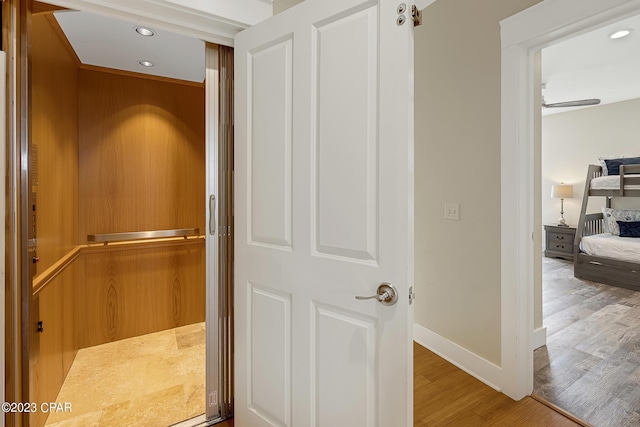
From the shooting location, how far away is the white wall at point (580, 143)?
5.16 meters

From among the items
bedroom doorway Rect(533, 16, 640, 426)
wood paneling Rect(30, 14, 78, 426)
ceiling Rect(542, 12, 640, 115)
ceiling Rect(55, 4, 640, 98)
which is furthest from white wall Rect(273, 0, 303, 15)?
ceiling Rect(542, 12, 640, 115)

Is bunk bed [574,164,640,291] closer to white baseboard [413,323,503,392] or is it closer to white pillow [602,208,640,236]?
white pillow [602,208,640,236]

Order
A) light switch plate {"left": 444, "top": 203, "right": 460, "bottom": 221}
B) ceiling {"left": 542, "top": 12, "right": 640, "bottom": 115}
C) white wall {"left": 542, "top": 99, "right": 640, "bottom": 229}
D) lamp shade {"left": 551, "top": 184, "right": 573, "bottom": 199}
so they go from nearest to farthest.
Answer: light switch plate {"left": 444, "top": 203, "right": 460, "bottom": 221}
ceiling {"left": 542, "top": 12, "right": 640, "bottom": 115}
white wall {"left": 542, "top": 99, "right": 640, "bottom": 229}
lamp shade {"left": 551, "top": 184, "right": 573, "bottom": 199}

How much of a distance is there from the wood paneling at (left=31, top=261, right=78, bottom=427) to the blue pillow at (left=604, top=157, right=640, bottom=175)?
6.67 meters

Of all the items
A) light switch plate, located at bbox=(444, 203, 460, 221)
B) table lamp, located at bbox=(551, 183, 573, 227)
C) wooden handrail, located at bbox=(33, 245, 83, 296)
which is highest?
table lamp, located at bbox=(551, 183, 573, 227)

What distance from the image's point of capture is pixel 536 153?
2297 millimetres

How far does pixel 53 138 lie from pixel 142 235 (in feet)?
3.64

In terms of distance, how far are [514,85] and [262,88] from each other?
1429 mm

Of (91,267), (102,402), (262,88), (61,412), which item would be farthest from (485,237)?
(91,267)

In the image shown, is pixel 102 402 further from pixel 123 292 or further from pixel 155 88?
pixel 155 88

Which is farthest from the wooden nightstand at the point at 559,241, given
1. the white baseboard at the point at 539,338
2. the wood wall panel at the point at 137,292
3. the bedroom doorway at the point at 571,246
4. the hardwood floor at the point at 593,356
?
the wood wall panel at the point at 137,292

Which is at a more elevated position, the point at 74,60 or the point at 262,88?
the point at 74,60

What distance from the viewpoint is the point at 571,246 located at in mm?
5430

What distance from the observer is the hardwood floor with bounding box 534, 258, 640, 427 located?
6.00 ft
